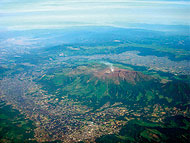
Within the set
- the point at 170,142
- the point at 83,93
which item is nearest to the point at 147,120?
the point at 170,142

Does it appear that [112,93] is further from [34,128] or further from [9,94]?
[9,94]

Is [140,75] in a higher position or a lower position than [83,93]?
higher

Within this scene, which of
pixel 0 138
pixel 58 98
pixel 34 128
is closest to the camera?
pixel 0 138

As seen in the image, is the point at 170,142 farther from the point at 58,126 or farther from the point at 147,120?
the point at 58,126

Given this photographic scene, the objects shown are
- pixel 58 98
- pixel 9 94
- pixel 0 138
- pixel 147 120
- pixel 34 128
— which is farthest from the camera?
pixel 9 94

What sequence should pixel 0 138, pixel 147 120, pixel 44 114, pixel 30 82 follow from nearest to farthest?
pixel 0 138
pixel 147 120
pixel 44 114
pixel 30 82

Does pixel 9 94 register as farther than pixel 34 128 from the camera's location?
Yes

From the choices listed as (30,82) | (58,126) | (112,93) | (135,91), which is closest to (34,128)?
(58,126)

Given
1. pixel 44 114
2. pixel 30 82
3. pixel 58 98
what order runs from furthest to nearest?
pixel 30 82
pixel 58 98
pixel 44 114

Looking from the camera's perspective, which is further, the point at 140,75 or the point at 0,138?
the point at 140,75
